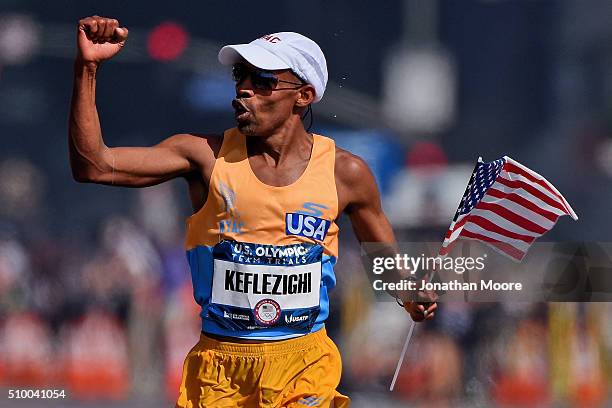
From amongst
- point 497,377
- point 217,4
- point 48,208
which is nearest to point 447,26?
point 217,4

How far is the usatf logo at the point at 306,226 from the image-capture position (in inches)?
176

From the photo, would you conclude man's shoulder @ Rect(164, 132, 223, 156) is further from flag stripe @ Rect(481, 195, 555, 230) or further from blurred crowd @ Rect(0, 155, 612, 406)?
blurred crowd @ Rect(0, 155, 612, 406)

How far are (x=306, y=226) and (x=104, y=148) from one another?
2.48 feet

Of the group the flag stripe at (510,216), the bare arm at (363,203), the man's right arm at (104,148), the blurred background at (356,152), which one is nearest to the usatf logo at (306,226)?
the bare arm at (363,203)

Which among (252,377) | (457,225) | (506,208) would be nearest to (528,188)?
(506,208)

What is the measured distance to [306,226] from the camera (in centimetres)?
450

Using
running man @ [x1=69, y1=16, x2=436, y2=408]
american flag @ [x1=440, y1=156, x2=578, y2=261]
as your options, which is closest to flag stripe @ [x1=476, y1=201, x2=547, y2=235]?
american flag @ [x1=440, y1=156, x2=578, y2=261]

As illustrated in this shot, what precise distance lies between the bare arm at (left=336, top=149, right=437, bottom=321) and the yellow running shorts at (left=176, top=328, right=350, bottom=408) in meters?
0.55

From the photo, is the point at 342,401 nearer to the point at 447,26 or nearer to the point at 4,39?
the point at 447,26

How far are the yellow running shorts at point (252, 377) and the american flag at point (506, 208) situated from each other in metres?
0.86

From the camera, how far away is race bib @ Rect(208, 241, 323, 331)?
4.45m

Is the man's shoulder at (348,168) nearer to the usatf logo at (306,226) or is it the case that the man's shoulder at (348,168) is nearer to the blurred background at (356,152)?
the usatf logo at (306,226)

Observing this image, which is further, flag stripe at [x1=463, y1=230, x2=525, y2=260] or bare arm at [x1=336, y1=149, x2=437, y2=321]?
flag stripe at [x1=463, y1=230, x2=525, y2=260]

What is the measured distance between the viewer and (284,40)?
4.58 meters
